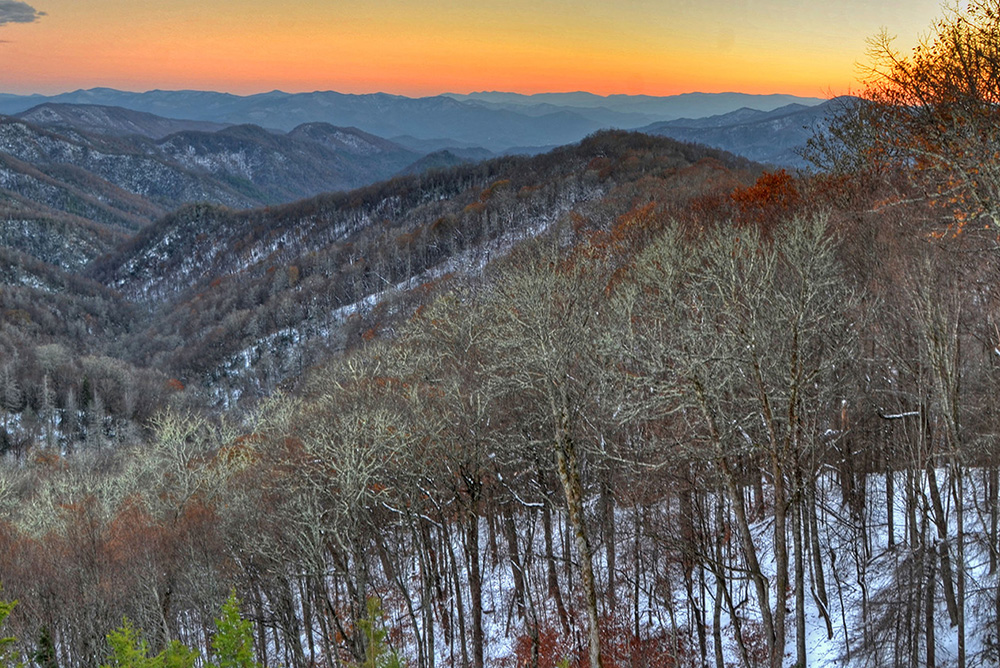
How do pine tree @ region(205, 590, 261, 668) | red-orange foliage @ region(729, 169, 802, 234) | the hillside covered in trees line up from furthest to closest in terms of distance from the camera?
red-orange foliage @ region(729, 169, 802, 234), the hillside covered in trees, pine tree @ region(205, 590, 261, 668)

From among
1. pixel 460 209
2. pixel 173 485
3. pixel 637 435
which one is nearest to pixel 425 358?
pixel 637 435

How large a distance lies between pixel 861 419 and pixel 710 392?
6.71 metres

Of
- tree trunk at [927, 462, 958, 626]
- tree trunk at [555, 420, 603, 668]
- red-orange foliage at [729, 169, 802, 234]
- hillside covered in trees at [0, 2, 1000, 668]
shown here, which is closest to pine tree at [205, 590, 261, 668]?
hillside covered in trees at [0, 2, 1000, 668]

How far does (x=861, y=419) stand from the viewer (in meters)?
16.7

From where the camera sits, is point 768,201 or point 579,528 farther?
point 768,201

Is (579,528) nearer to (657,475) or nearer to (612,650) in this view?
(657,475)

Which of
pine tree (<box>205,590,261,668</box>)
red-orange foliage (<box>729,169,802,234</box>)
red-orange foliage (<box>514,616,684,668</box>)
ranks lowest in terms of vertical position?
red-orange foliage (<box>514,616,684,668</box>)

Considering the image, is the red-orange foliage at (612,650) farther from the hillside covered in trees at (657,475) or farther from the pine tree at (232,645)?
the pine tree at (232,645)

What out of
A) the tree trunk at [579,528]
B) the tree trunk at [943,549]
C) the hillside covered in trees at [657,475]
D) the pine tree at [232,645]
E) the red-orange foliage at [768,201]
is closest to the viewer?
the pine tree at [232,645]

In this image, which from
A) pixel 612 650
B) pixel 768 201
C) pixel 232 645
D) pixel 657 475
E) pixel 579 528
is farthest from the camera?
pixel 768 201

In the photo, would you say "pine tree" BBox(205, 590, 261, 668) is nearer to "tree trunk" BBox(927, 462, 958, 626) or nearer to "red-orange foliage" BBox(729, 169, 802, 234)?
"tree trunk" BBox(927, 462, 958, 626)

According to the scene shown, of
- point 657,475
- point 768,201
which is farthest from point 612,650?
point 768,201

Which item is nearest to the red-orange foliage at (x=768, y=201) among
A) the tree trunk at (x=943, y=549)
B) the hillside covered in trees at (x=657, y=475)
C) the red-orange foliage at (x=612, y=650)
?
the hillside covered in trees at (x=657, y=475)

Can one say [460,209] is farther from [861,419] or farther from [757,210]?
[861,419]
